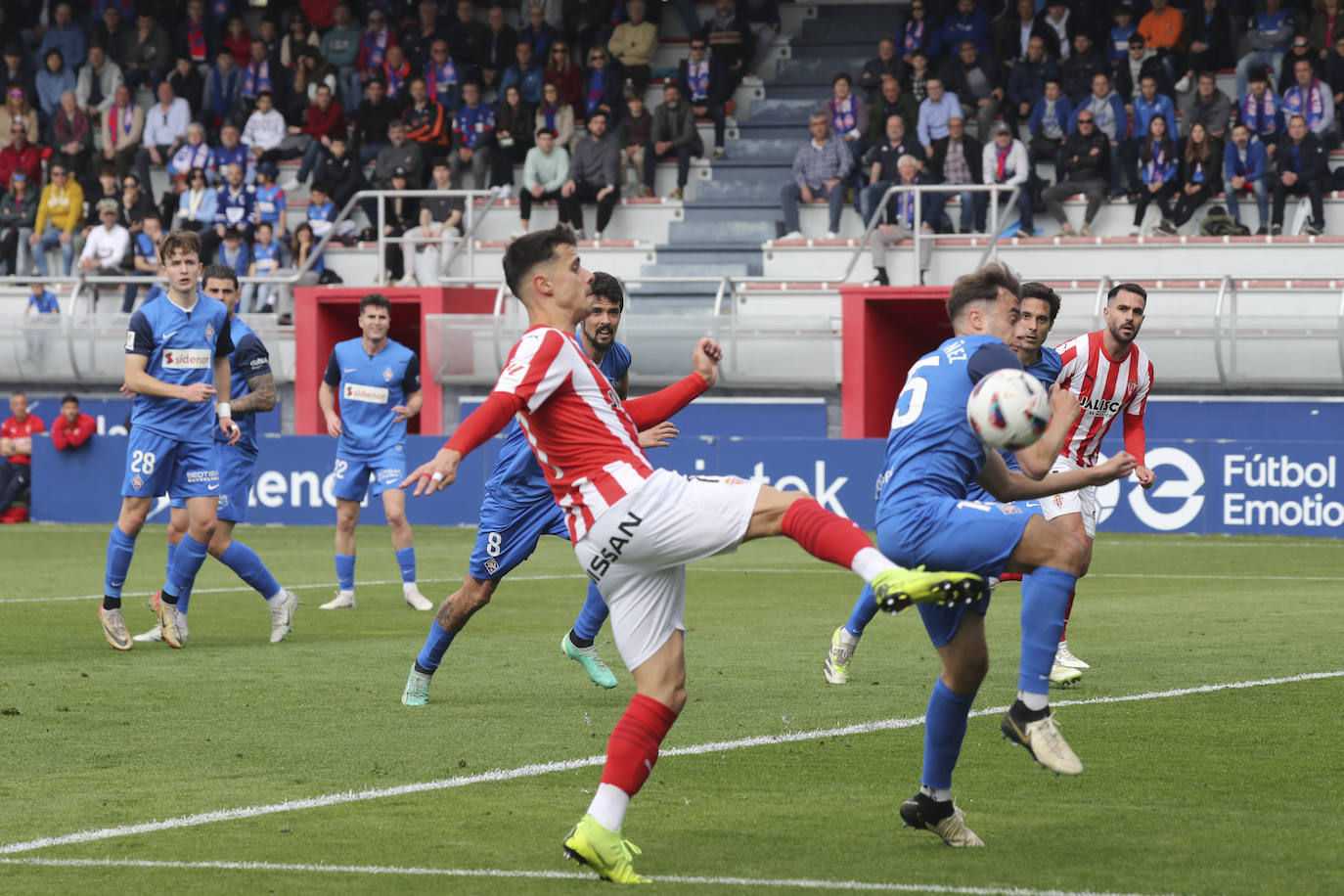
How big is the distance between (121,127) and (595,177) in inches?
329

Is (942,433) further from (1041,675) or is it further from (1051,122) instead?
(1051,122)

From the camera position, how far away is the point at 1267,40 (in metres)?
24.4

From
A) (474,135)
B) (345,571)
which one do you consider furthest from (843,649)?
(474,135)

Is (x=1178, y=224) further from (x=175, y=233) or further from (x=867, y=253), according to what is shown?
(x=175, y=233)

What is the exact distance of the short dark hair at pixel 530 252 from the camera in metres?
5.46

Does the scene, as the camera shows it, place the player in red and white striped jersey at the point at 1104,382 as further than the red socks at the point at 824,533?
Yes

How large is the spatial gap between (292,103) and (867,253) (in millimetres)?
9974

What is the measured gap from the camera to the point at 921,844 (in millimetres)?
5547

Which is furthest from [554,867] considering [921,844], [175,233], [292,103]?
[292,103]

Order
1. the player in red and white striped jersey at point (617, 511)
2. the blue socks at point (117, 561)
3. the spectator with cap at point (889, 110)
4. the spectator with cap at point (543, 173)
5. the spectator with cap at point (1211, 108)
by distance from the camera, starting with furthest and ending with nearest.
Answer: the spectator with cap at point (543, 173) < the spectator with cap at point (889, 110) < the spectator with cap at point (1211, 108) < the blue socks at point (117, 561) < the player in red and white striped jersey at point (617, 511)

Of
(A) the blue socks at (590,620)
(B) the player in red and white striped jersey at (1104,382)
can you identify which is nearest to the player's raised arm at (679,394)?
(A) the blue socks at (590,620)

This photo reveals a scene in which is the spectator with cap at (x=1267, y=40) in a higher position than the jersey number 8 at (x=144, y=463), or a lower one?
higher

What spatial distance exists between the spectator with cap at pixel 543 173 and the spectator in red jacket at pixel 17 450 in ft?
23.9

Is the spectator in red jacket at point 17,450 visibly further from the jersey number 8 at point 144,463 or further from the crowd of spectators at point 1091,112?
the jersey number 8 at point 144,463
